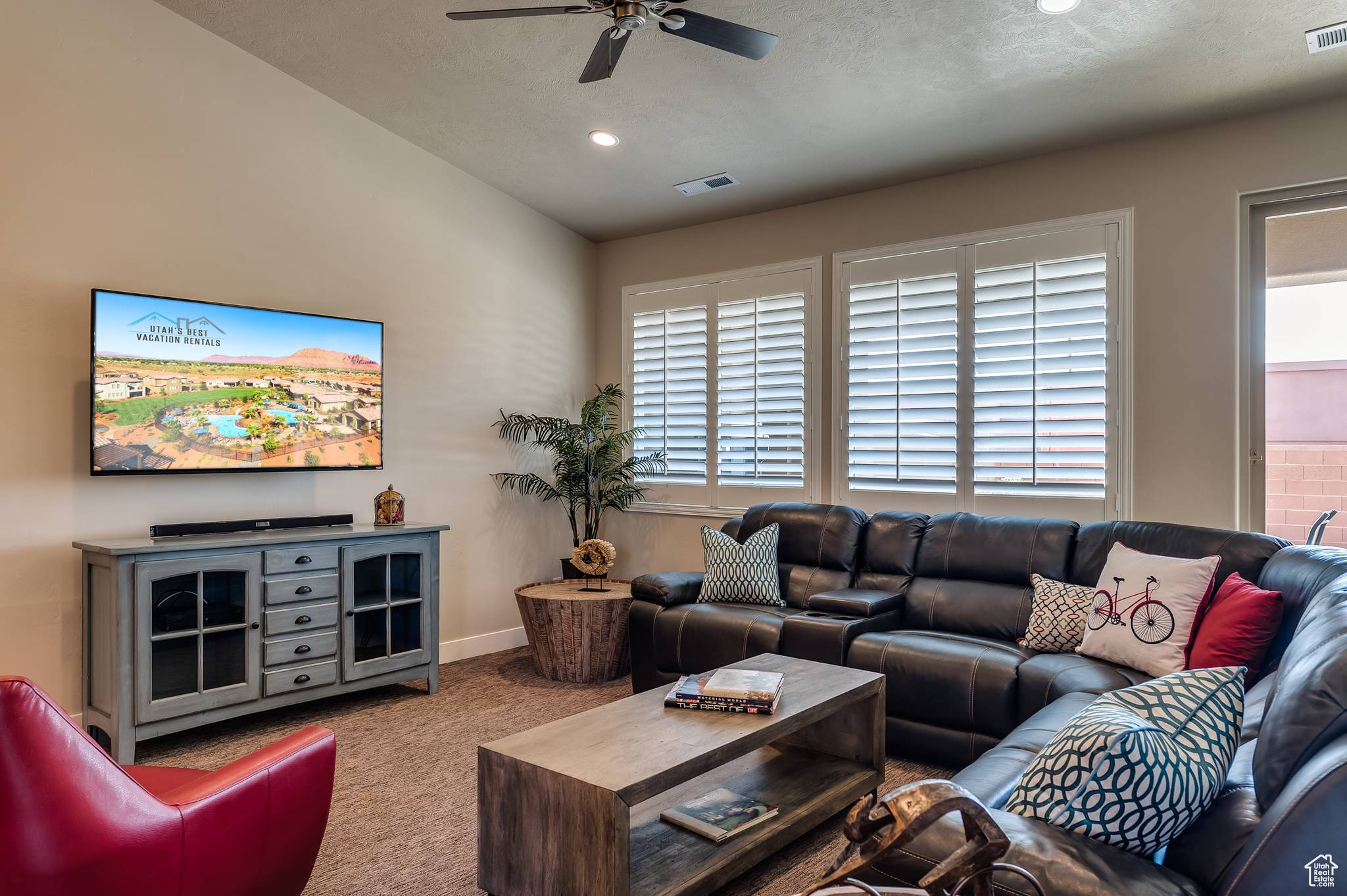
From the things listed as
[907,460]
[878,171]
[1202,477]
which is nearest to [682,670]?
[907,460]

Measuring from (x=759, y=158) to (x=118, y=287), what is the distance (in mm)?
3255

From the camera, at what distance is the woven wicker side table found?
438cm

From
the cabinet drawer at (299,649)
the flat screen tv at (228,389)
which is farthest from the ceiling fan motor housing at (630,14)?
the cabinet drawer at (299,649)

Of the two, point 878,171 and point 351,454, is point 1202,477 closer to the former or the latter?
point 878,171

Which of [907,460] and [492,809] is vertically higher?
[907,460]

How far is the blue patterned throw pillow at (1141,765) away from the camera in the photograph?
132 centimetres

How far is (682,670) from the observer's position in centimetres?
394

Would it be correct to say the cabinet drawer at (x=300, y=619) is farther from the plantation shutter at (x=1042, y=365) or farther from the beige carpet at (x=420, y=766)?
the plantation shutter at (x=1042, y=365)

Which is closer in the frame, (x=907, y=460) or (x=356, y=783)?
(x=356, y=783)

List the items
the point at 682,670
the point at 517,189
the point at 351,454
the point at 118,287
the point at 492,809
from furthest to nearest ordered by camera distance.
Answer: the point at 517,189 < the point at 351,454 < the point at 682,670 < the point at 118,287 < the point at 492,809

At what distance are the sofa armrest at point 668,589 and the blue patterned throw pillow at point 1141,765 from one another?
2.75 metres

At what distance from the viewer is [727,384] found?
17.3ft

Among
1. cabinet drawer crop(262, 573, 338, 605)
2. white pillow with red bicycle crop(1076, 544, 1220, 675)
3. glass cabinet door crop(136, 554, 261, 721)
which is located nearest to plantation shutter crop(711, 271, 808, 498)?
white pillow with red bicycle crop(1076, 544, 1220, 675)

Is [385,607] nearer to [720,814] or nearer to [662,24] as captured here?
[720,814]
